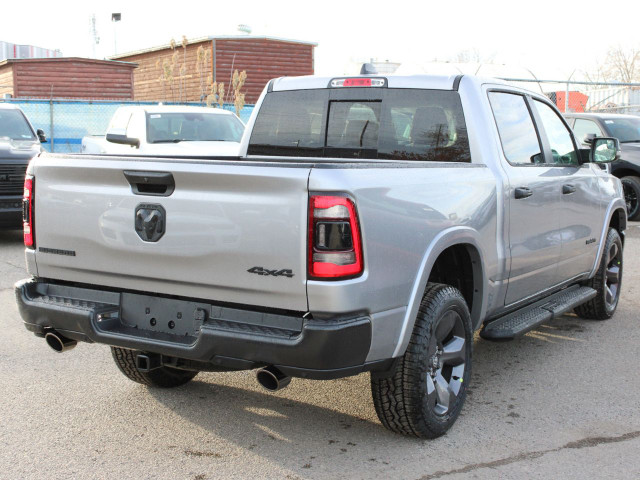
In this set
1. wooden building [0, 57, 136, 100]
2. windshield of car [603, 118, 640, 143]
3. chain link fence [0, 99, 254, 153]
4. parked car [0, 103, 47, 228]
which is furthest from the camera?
wooden building [0, 57, 136, 100]

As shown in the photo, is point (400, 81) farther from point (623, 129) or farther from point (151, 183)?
point (623, 129)

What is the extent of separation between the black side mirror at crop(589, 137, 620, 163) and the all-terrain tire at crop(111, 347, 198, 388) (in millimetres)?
3476

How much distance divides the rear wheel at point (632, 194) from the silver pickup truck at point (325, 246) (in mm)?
9208

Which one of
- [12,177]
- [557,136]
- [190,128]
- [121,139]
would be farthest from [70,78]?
[557,136]

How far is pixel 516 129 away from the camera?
514 cm

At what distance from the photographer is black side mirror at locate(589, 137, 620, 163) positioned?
5.94 m

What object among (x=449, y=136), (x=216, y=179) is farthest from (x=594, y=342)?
(x=216, y=179)

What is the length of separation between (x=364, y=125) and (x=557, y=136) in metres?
1.67

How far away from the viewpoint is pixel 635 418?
14.4 feet

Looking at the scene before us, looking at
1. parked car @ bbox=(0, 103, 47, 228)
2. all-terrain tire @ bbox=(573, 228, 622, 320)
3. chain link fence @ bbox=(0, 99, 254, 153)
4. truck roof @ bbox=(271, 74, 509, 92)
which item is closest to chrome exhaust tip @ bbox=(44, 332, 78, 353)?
truck roof @ bbox=(271, 74, 509, 92)

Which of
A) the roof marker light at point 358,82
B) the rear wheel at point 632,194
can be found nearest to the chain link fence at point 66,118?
the rear wheel at point 632,194

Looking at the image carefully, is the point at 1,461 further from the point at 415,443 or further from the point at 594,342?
the point at 594,342

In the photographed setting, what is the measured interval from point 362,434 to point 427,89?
213 centimetres

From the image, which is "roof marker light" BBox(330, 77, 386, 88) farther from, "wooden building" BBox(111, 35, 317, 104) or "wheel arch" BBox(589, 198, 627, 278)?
"wooden building" BBox(111, 35, 317, 104)
